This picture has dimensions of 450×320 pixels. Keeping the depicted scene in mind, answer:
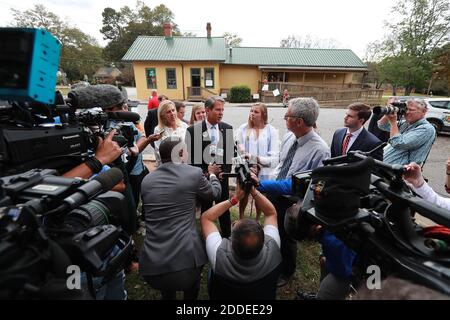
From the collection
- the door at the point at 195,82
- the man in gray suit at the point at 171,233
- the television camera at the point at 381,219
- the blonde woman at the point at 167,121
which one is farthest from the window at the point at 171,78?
the television camera at the point at 381,219

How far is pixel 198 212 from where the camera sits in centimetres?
410

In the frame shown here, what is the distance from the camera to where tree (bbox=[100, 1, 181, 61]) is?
46.6 meters

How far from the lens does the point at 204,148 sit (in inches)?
133

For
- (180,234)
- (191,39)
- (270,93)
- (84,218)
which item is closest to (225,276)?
(180,234)

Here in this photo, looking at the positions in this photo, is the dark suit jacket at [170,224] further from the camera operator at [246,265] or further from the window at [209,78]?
the window at [209,78]

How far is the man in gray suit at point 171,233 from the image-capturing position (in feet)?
6.01

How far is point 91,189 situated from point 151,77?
25520mm

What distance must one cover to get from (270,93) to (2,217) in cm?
2475

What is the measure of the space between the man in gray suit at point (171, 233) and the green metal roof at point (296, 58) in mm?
25058

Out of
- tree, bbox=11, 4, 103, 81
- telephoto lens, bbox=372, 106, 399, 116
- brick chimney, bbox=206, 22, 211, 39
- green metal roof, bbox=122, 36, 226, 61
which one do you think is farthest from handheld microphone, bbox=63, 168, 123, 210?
tree, bbox=11, 4, 103, 81

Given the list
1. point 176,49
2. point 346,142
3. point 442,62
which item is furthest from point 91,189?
point 442,62

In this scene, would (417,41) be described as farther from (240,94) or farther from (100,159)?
(100,159)

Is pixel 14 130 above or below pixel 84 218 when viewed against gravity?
above

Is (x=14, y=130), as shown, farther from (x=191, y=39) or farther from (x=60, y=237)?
(x=191, y=39)
